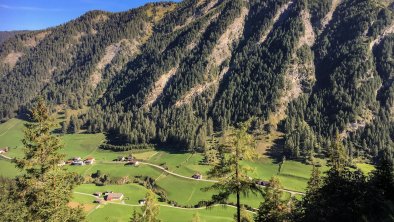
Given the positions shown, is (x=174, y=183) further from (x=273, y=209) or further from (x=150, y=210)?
(x=273, y=209)

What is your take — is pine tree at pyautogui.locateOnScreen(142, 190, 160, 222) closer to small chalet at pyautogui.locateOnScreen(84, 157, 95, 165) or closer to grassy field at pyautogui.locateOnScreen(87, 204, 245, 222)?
grassy field at pyautogui.locateOnScreen(87, 204, 245, 222)

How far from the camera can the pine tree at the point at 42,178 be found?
36219 mm

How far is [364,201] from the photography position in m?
35.2

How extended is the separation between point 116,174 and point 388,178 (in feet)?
468

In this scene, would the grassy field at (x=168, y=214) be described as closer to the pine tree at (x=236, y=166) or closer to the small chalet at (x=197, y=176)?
the small chalet at (x=197, y=176)

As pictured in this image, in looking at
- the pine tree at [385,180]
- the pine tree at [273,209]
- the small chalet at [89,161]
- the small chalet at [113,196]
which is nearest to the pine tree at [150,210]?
the pine tree at [273,209]

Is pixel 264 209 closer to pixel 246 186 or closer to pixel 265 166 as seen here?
pixel 246 186

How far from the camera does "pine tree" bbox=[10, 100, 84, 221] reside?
3622cm

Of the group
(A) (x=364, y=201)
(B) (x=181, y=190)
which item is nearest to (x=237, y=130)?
(A) (x=364, y=201)

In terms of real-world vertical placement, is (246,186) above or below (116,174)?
above

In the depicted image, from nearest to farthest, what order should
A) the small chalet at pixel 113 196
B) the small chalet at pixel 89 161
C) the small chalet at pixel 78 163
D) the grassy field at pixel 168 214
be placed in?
1. the grassy field at pixel 168 214
2. the small chalet at pixel 113 196
3. the small chalet at pixel 78 163
4. the small chalet at pixel 89 161

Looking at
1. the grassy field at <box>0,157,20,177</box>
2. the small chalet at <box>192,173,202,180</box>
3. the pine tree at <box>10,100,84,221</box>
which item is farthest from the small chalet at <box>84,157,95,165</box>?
the pine tree at <box>10,100,84,221</box>

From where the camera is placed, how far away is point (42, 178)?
37.2 m

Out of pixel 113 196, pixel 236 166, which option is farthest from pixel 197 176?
pixel 236 166
